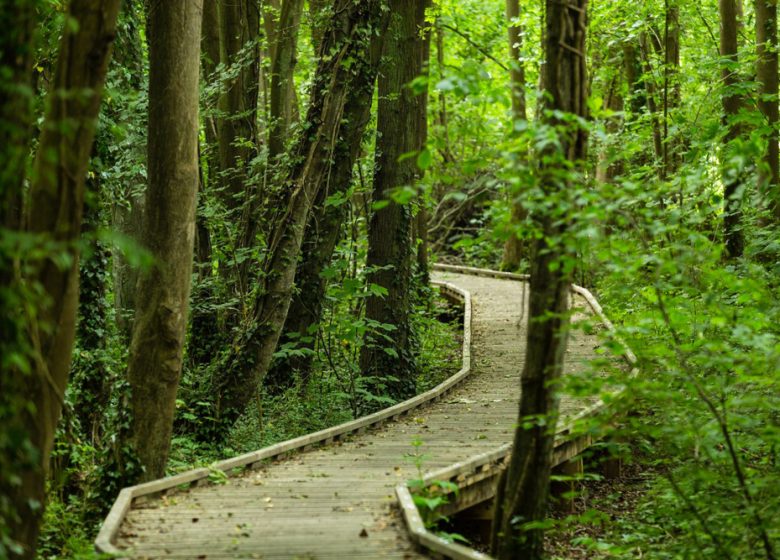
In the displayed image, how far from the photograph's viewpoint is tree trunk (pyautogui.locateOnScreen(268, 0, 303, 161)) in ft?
49.7

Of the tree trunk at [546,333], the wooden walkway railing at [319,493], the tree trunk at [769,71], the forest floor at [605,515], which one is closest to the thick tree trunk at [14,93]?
the wooden walkway railing at [319,493]

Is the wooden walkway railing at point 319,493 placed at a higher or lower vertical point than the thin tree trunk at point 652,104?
lower

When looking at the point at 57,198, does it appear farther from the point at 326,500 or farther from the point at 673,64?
the point at 673,64

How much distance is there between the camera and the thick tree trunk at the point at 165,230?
28.2ft

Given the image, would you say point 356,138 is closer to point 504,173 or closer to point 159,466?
point 159,466

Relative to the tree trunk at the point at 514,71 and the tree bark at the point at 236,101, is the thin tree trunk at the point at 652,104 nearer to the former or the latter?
the tree trunk at the point at 514,71

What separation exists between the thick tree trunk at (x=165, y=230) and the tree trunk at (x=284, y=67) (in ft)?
18.5

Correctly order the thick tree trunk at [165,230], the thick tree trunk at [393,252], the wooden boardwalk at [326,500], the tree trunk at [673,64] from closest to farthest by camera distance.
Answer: the wooden boardwalk at [326,500] → the thick tree trunk at [165,230] → the thick tree trunk at [393,252] → the tree trunk at [673,64]

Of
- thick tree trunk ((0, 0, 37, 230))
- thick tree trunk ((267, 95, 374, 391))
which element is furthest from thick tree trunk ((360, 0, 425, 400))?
thick tree trunk ((0, 0, 37, 230))

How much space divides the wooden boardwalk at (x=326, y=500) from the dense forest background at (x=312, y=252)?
0.85 meters

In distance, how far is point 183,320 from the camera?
8766 mm

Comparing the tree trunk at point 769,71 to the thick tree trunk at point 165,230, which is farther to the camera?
the tree trunk at point 769,71

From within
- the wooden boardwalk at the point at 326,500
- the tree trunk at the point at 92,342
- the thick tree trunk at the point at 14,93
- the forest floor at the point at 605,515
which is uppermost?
the thick tree trunk at the point at 14,93

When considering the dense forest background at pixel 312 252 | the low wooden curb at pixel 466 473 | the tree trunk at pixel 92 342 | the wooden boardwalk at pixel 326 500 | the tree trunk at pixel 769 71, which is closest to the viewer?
the dense forest background at pixel 312 252
